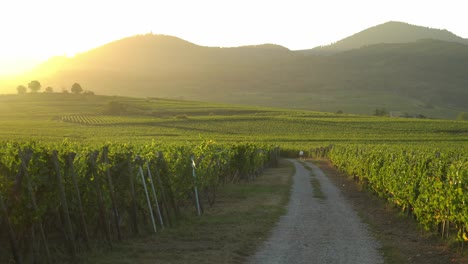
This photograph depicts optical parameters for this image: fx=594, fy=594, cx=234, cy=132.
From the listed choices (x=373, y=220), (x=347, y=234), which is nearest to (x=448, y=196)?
(x=347, y=234)

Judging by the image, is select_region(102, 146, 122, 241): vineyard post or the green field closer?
select_region(102, 146, 122, 241): vineyard post

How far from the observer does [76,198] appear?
43.8ft

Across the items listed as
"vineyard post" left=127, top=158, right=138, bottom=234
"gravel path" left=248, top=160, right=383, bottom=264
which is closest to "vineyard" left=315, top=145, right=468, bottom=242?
"gravel path" left=248, top=160, right=383, bottom=264

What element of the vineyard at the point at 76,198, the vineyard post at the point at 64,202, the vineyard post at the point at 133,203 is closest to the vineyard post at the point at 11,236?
the vineyard at the point at 76,198

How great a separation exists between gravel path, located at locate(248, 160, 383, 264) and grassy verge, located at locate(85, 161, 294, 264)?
1.53ft

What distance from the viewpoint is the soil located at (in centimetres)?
1380

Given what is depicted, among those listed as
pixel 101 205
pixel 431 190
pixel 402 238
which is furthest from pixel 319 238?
pixel 101 205

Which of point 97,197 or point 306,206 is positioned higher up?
point 97,197

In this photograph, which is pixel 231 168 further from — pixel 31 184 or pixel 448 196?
pixel 31 184

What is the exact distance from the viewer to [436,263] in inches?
528

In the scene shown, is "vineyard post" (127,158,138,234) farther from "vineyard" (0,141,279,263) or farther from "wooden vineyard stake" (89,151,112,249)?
"wooden vineyard stake" (89,151,112,249)

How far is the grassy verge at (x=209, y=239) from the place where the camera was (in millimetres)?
13016

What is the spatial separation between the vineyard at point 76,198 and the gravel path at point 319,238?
3.47m

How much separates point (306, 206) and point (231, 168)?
11.8 metres
